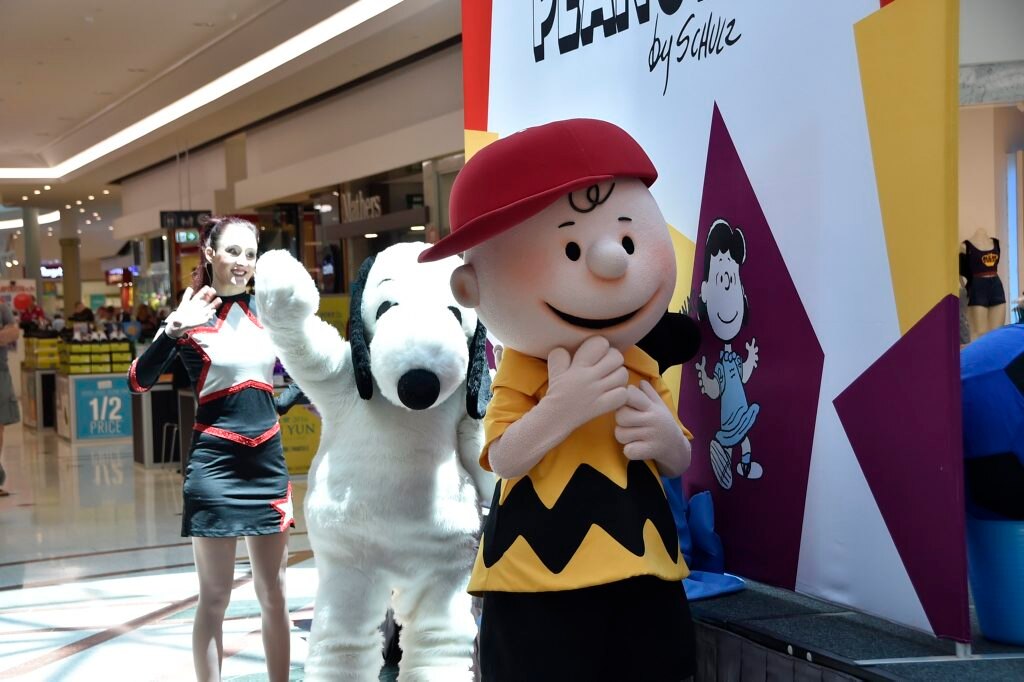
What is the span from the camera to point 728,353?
2.35 m

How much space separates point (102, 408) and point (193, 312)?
9.97 meters

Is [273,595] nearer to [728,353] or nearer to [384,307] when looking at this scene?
[384,307]

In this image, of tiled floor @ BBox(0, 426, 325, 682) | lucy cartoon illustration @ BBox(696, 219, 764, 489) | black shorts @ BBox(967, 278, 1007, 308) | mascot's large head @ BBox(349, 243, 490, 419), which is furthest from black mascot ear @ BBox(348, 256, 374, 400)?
black shorts @ BBox(967, 278, 1007, 308)

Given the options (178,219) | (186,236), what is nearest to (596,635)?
(178,219)

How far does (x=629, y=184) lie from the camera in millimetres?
1924

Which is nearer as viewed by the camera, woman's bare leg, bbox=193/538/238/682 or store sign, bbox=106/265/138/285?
woman's bare leg, bbox=193/538/238/682

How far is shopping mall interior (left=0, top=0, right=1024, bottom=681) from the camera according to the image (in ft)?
7.02

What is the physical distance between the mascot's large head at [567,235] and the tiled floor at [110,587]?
2550 millimetres

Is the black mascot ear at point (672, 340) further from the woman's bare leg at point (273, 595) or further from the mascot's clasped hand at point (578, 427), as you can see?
the woman's bare leg at point (273, 595)

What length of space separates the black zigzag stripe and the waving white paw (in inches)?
40.2

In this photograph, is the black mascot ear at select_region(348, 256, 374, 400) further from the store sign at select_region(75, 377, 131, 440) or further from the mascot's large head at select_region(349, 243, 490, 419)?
the store sign at select_region(75, 377, 131, 440)

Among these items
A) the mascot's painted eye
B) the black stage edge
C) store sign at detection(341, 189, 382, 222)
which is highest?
store sign at detection(341, 189, 382, 222)

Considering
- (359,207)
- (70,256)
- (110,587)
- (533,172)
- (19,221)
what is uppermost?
(19,221)

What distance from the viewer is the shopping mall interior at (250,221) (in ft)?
7.02
